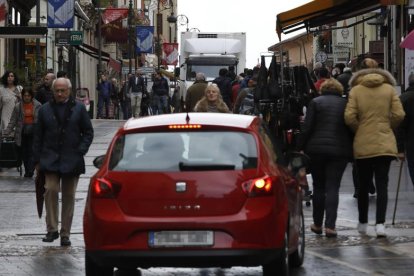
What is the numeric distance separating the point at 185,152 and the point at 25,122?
14949 mm

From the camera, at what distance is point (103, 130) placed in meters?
42.6

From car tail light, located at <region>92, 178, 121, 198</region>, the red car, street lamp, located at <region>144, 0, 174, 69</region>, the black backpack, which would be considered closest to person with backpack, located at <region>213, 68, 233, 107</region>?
the black backpack

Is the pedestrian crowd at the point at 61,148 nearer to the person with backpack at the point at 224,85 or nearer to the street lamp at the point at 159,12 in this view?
the person with backpack at the point at 224,85

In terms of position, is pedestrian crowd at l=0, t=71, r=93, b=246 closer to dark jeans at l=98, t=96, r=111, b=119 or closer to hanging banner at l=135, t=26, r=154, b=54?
dark jeans at l=98, t=96, r=111, b=119

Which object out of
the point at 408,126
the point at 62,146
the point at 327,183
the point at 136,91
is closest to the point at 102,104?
the point at 136,91

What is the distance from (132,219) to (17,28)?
83.0ft

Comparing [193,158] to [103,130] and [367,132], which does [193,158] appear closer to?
[367,132]

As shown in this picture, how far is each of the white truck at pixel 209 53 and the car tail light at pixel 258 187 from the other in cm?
3747

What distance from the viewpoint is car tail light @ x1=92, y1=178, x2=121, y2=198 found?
433 inches

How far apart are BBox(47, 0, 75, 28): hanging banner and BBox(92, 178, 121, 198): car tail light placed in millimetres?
31431

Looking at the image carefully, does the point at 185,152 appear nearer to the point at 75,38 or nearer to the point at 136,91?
the point at 75,38

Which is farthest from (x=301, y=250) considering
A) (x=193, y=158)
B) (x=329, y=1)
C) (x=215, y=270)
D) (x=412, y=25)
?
(x=412, y=25)

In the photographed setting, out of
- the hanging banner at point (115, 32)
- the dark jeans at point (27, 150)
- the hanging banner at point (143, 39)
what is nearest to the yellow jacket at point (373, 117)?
the dark jeans at point (27, 150)

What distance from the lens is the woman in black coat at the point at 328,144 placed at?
51.1 ft
